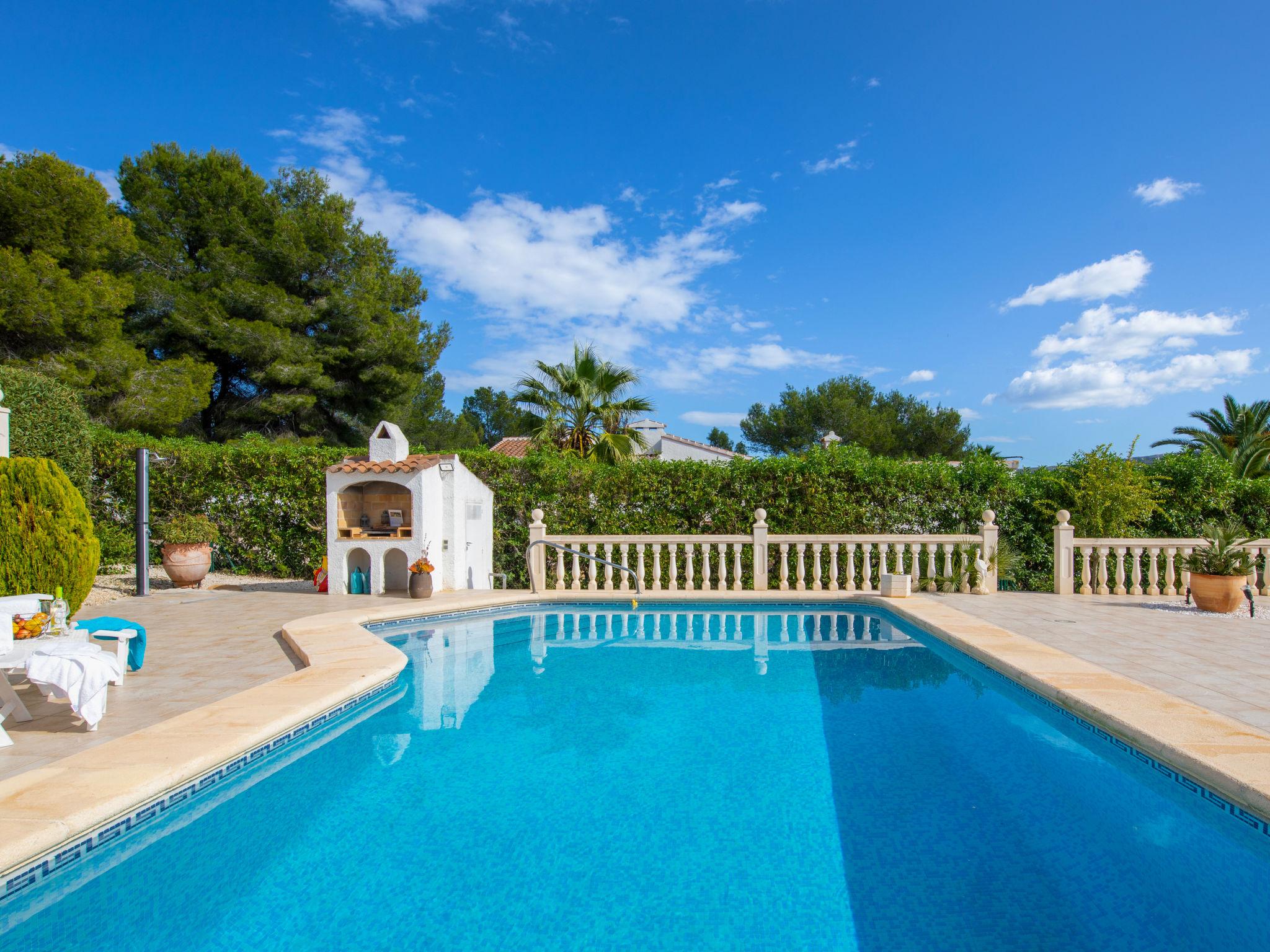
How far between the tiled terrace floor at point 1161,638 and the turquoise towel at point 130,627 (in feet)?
24.0

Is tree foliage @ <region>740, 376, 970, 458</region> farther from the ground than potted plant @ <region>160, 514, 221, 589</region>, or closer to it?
farther from the ground

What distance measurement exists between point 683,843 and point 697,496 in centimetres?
782

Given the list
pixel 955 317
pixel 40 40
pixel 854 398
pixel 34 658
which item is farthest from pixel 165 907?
pixel 854 398

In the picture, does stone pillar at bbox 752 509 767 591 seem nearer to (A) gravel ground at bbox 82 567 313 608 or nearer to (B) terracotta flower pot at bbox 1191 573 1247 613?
(B) terracotta flower pot at bbox 1191 573 1247 613

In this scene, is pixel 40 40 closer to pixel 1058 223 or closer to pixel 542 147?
pixel 542 147

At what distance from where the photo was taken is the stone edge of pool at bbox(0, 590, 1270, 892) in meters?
2.73

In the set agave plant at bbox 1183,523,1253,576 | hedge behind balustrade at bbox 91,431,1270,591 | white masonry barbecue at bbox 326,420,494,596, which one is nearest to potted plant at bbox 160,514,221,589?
hedge behind balustrade at bbox 91,431,1270,591

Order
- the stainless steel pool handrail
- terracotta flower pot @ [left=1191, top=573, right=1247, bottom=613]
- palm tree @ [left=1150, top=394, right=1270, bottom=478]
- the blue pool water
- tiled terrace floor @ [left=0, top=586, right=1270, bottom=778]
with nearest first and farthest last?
the blue pool water
tiled terrace floor @ [left=0, top=586, right=1270, bottom=778]
terracotta flower pot @ [left=1191, top=573, right=1247, bottom=613]
the stainless steel pool handrail
palm tree @ [left=1150, top=394, right=1270, bottom=478]

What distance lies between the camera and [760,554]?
32.5ft

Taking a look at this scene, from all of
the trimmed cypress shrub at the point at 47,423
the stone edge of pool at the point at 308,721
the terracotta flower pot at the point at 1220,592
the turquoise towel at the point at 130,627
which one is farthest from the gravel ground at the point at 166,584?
the terracotta flower pot at the point at 1220,592

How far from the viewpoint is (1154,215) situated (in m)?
10.5

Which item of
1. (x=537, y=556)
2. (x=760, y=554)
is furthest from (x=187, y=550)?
(x=760, y=554)

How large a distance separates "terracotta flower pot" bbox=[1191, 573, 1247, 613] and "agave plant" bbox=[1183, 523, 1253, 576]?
91 mm

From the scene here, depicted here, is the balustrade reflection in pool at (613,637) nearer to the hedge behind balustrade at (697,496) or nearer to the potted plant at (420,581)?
the potted plant at (420,581)
